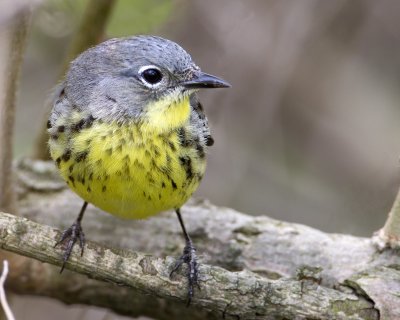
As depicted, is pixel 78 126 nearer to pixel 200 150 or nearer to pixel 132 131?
pixel 132 131

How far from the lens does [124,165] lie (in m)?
4.08

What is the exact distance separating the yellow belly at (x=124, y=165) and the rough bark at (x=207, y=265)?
266 mm

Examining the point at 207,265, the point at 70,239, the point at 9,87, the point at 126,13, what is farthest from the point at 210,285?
the point at 126,13

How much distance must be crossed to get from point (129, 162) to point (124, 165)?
3cm

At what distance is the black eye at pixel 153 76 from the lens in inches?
169

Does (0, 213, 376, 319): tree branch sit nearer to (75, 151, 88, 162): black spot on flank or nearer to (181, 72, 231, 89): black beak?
(75, 151, 88, 162): black spot on flank

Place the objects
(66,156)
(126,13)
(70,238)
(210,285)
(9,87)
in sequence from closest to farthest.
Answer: (210,285) < (70,238) < (66,156) < (9,87) < (126,13)

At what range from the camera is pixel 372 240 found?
474cm

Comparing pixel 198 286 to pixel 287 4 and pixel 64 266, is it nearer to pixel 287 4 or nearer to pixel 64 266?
pixel 64 266

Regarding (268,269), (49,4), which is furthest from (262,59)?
(268,269)

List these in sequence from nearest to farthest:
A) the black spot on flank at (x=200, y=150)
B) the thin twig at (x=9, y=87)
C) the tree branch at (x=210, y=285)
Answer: the tree branch at (x=210, y=285), the thin twig at (x=9, y=87), the black spot on flank at (x=200, y=150)

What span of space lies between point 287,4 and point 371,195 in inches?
61.6

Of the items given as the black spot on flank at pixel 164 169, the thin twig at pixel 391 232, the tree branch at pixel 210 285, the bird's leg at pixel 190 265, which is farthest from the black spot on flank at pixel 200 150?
the thin twig at pixel 391 232

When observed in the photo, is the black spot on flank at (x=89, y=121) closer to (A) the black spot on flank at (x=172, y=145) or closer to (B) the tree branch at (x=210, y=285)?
(A) the black spot on flank at (x=172, y=145)
